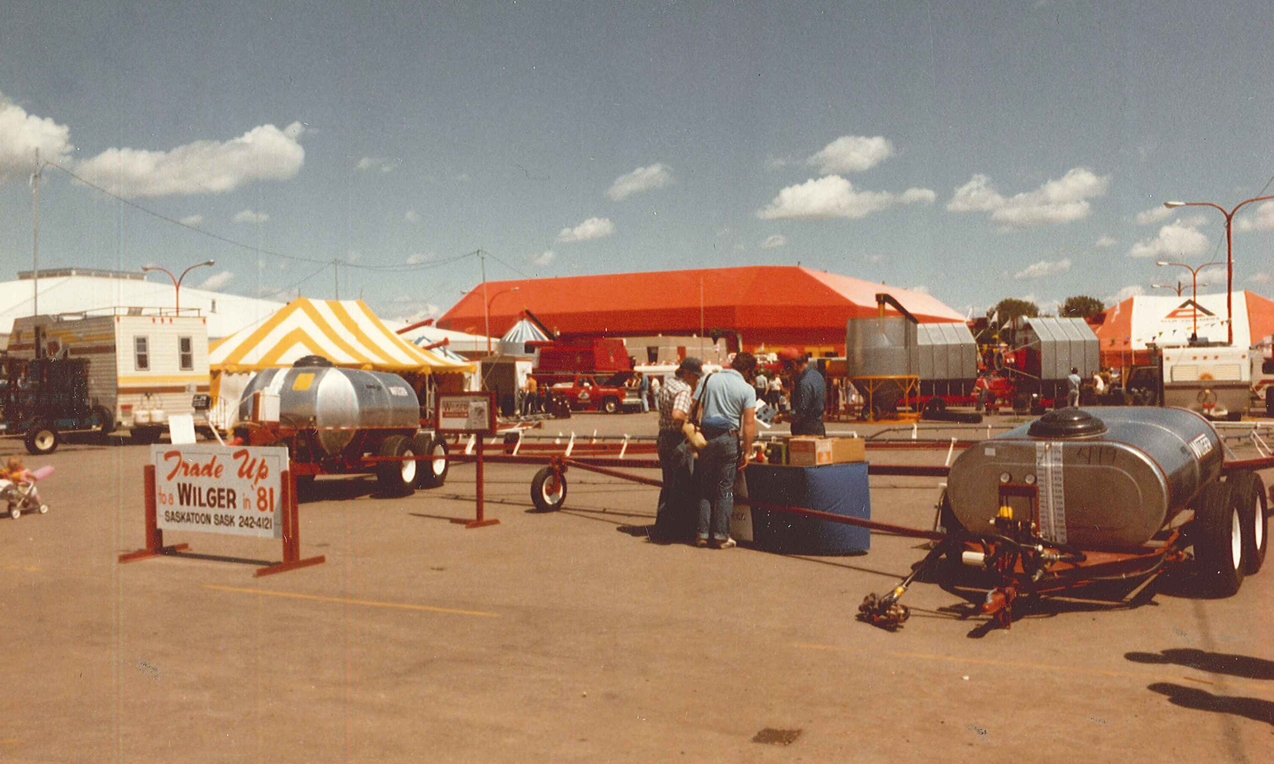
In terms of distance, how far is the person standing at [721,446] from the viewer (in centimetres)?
955

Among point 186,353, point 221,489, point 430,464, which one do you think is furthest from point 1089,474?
point 186,353

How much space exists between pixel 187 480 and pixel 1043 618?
7531 mm

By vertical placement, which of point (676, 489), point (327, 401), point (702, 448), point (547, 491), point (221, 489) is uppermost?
point (327, 401)

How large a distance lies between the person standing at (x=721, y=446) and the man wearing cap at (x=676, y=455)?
238mm

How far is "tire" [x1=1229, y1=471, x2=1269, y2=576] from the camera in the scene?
7794 mm

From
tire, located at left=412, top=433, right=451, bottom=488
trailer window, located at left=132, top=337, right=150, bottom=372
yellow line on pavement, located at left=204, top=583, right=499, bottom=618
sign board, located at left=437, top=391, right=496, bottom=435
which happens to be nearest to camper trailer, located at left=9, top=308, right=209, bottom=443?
trailer window, located at left=132, top=337, right=150, bottom=372

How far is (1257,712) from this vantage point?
4.91m

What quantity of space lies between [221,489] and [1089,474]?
290 inches

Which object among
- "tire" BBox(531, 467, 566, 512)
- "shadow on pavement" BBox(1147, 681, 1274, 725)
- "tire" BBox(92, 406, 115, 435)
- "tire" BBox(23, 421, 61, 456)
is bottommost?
"shadow on pavement" BBox(1147, 681, 1274, 725)

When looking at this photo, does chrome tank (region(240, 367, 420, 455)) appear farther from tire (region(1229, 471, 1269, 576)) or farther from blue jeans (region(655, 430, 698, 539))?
tire (region(1229, 471, 1269, 576))

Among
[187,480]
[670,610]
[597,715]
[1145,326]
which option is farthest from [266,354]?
[1145,326]

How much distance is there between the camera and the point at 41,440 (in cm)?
2431

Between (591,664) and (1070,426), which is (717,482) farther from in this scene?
(591,664)

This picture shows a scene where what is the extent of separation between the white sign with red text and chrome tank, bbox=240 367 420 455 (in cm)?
429
